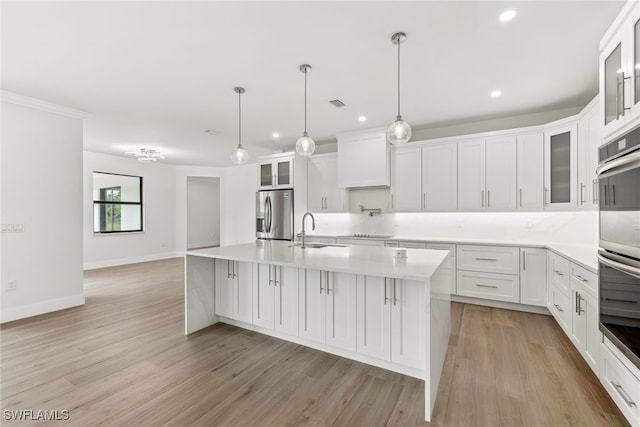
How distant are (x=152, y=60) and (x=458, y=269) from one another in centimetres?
432

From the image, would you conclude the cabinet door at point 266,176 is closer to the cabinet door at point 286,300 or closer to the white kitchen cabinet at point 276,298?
the white kitchen cabinet at point 276,298

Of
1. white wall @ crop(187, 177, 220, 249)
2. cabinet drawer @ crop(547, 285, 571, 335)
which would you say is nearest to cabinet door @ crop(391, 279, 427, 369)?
cabinet drawer @ crop(547, 285, 571, 335)

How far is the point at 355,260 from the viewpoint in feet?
7.61

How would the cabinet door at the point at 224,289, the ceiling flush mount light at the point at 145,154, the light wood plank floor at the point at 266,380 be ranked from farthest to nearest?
the ceiling flush mount light at the point at 145,154 → the cabinet door at the point at 224,289 → the light wood plank floor at the point at 266,380

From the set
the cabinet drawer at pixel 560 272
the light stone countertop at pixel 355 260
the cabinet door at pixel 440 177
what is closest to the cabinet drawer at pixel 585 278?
the cabinet drawer at pixel 560 272

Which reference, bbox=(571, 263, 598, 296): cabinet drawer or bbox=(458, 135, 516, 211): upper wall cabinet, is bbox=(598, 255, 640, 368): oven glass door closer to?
bbox=(571, 263, 598, 296): cabinet drawer

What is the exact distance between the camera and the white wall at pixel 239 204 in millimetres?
7692

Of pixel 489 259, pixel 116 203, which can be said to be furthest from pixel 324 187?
pixel 116 203

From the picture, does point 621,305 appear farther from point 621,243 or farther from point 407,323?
point 407,323

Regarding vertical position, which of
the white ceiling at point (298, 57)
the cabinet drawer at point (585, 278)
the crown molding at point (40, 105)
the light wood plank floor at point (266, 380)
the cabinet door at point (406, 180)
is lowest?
the light wood plank floor at point (266, 380)

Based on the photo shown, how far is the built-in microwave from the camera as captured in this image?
1.47m

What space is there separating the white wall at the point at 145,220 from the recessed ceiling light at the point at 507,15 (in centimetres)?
772

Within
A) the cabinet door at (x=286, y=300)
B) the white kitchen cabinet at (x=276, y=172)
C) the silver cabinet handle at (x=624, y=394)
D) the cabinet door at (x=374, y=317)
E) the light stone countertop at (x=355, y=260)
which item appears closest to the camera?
the silver cabinet handle at (x=624, y=394)

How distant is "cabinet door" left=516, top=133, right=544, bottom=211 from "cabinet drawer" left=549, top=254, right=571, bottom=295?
2.80 ft
